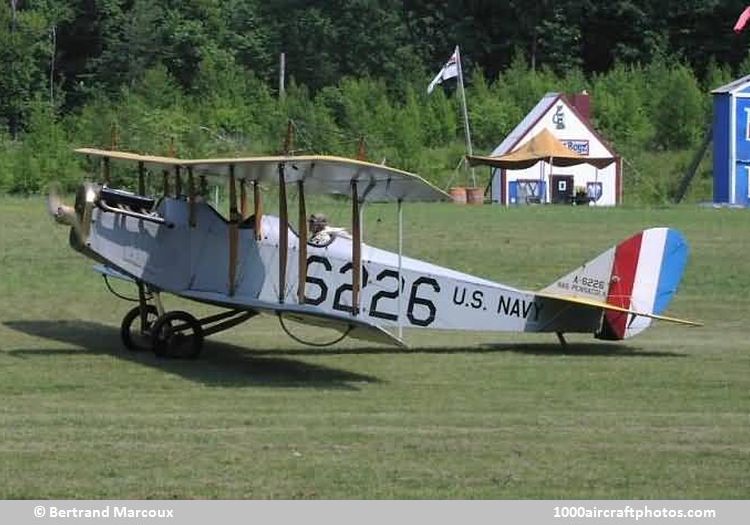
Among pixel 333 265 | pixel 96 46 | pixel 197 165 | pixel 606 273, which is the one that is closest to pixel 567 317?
pixel 606 273

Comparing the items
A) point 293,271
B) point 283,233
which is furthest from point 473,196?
point 283,233

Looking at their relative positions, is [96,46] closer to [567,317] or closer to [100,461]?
[567,317]

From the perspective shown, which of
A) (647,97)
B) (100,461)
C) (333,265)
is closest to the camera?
(100,461)

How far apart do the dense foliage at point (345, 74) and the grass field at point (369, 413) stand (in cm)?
2406

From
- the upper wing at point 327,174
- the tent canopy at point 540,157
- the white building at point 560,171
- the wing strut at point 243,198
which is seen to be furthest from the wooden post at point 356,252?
→ the white building at point 560,171

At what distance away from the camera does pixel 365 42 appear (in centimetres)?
7469

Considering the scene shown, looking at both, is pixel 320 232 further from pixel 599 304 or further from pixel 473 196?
pixel 473 196

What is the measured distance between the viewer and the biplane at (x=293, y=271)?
13.7 metres

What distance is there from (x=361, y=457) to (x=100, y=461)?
1.59 metres

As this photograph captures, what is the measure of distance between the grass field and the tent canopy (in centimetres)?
2627

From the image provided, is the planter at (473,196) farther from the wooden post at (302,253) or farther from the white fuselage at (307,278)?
the wooden post at (302,253)

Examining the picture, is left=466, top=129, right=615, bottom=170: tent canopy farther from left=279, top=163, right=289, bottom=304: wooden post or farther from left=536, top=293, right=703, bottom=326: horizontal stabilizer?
left=279, top=163, right=289, bottom=304: wooden post

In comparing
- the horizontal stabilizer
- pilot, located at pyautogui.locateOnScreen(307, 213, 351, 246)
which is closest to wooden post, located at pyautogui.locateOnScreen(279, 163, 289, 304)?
pilot, located at pyautogui.locateOnScreen(307, 213, 351, 246)

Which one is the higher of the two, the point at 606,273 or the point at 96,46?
the point at 96,46
